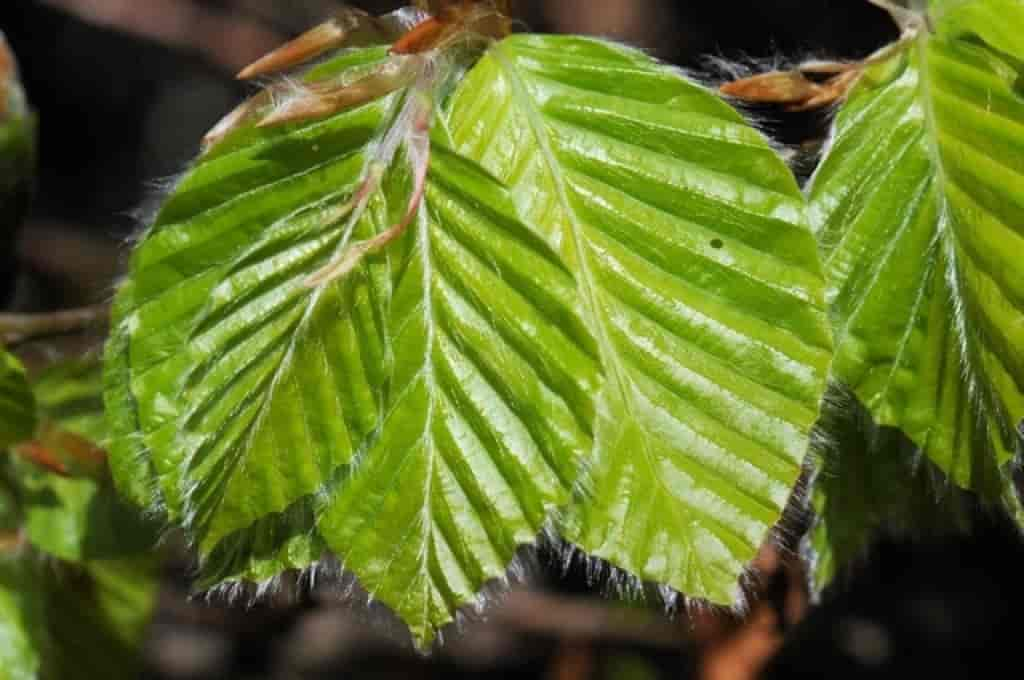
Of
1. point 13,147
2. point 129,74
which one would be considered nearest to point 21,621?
point 13,147

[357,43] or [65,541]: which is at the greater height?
[357,43]

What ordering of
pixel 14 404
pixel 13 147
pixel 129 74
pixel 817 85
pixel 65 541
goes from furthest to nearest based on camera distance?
pixel 129 74
pixel 13 147
pixel 65 541
pixel 14 404
pixel 817 85

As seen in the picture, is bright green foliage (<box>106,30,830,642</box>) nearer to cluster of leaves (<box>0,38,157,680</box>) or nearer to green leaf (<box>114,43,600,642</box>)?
green leaf (<box>114,43,600,642</box>)

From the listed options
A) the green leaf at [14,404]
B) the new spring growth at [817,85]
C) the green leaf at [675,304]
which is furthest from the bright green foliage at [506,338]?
the green leaf at [14,404]

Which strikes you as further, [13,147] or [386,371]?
[13,147]

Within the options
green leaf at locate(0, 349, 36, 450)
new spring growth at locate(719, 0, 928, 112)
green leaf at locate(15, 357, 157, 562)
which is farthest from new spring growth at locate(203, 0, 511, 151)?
green leaf at locate(15, 357, 157, 562)

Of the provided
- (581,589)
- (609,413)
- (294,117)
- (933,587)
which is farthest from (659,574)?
(933,587)

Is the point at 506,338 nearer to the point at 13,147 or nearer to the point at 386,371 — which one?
the point at 386,371

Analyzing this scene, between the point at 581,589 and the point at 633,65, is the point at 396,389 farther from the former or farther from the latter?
the point at 581,589
